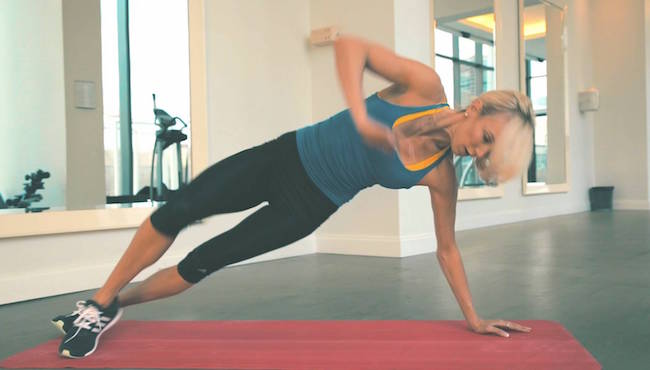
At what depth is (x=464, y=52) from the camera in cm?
576

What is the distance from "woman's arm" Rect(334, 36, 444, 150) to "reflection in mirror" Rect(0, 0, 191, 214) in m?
2.23

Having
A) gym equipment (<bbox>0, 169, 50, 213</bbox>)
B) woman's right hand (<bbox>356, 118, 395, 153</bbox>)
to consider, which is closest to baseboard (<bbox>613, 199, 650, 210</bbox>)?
gym equipment (<bbox>0, 169, 50, 213</bbox>)

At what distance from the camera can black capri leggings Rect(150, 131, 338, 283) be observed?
172cm

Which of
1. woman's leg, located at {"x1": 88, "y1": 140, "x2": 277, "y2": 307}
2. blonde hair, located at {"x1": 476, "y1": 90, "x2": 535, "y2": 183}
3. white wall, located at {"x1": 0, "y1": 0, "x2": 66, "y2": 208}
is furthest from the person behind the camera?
white wall, located at {"x1": 0, "y1": 0, "x2": 66, "y2": 208}

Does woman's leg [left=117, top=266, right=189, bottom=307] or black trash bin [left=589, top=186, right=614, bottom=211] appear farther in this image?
black trash bin [left=589, top=186, right=614, bottom=211]

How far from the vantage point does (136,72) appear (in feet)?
12.2

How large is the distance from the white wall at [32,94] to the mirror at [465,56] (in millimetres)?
3325

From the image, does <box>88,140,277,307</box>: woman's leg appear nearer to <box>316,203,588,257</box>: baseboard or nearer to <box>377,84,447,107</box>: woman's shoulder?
<box>377,84,447,107</box>: woman's shoulder

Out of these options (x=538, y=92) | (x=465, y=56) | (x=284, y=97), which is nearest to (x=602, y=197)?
(x=538, y=92)

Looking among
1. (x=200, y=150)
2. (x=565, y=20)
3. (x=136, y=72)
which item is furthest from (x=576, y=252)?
(x=565, y=20)

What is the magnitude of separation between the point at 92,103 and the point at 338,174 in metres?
2.34

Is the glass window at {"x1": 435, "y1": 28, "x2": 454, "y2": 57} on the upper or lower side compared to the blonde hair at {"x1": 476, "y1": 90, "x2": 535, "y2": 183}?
upper

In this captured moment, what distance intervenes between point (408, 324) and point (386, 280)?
1018 millimetres

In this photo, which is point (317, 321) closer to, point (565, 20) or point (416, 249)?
point (416, 249)
